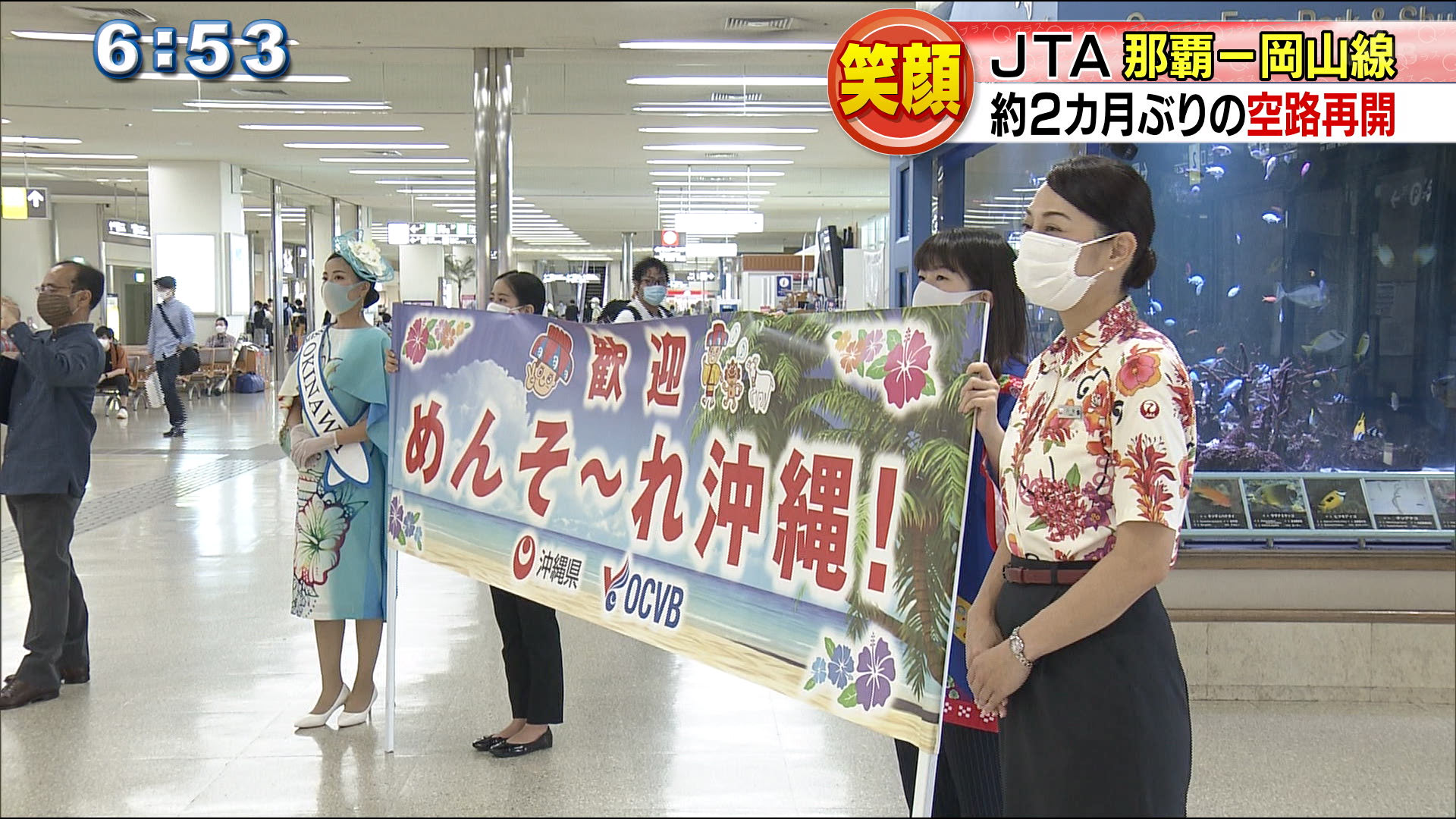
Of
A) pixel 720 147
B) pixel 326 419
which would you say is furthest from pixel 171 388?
pixel 326 419

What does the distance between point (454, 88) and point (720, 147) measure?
16.4 feet

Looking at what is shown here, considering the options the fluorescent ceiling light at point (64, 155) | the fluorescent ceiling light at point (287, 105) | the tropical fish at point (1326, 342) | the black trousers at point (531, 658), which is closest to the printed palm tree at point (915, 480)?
the black trousers at point (531, 658)

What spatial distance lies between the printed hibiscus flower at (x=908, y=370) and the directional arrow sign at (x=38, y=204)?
712 inches

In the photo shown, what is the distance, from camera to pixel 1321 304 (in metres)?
4.85

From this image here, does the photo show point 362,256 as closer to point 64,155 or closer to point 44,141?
point 44,141

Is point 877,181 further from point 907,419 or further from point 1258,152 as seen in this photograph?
point 907,419

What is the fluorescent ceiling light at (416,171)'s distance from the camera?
1880cm

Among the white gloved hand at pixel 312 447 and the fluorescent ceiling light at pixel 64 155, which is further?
the fluorescent ceiling light at pixel 64 155

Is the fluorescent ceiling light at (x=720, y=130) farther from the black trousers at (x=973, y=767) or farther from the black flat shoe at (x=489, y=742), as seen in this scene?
the black trousers at (x=973, y=767)

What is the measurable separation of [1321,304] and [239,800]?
171 inches

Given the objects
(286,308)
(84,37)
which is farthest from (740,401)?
(286,308)

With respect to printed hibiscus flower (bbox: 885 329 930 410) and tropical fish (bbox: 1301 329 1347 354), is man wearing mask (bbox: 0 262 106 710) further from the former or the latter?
tropical fish (bbox: 1301 329 1347 354)

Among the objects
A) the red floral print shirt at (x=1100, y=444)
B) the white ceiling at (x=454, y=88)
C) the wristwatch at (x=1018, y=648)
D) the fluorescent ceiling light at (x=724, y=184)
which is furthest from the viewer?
the fluorescent ceiling light at (x=724, y=184)

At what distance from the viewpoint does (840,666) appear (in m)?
1.99
